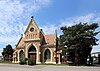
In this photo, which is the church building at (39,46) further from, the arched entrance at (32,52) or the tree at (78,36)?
the tree at (78,36)

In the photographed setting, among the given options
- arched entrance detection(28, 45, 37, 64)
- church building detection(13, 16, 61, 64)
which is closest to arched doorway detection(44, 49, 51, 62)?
A: church building detection(13, 16, 61, 64)

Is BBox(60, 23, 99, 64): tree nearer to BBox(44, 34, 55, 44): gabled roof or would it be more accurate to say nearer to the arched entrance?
BBox(44, 34, 55, 44): gabled roof

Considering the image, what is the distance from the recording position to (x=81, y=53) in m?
45.0

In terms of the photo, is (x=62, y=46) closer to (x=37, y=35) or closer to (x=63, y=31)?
→ (x=63, y=31)

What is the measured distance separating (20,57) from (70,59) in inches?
570

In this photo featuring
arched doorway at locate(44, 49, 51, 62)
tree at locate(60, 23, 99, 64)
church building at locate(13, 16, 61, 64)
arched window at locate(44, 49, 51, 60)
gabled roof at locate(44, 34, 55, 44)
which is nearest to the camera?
tree at locate(60, 23, 99, 64)

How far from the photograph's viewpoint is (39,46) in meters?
49.7

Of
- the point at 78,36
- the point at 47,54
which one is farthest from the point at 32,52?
the point at 78,36

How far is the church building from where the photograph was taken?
1914 inches

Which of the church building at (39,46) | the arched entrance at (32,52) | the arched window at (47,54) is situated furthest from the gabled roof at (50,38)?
the arched entrance at (32,52)

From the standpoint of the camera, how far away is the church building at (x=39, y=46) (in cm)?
4862

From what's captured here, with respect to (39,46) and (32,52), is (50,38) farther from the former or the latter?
(32,52)

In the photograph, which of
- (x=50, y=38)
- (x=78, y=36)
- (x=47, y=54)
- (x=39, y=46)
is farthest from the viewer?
(x=50, y=38)

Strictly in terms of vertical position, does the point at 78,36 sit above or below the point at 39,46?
above
